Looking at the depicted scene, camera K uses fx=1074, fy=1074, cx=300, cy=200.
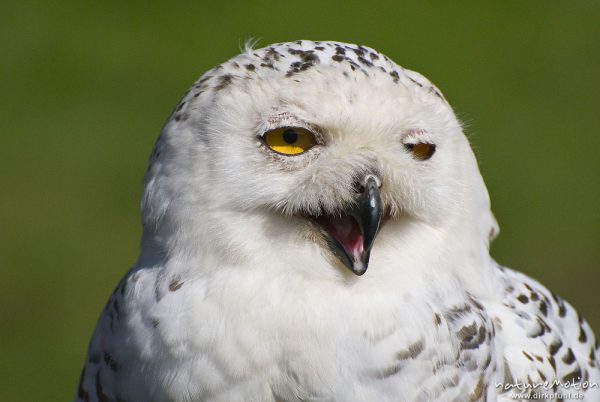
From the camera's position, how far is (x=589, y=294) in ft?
18.1

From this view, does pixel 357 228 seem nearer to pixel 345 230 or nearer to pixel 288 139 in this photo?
pixel 345 230

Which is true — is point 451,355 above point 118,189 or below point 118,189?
above

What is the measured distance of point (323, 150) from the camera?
2219 millimetres

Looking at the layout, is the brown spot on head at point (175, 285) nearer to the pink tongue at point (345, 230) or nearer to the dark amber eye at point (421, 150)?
the pink tongue at point (345, 230)

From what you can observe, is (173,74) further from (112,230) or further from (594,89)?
(594,89)

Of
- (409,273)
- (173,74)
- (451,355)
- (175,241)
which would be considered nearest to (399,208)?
(409,273)

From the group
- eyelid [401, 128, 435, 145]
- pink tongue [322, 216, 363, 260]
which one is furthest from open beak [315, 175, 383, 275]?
eyelid [401, 128, 435, 145]

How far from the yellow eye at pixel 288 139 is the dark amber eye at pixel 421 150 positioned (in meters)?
0.22

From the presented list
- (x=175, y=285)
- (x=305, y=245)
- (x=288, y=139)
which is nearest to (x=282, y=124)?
(x=288, y=139)

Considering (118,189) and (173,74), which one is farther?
(173,74)

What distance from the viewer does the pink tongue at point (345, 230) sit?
2258 millimetres

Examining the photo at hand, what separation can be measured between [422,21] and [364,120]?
207 inches

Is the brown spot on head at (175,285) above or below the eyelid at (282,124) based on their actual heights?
below

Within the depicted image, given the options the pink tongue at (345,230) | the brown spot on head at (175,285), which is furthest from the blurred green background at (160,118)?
the pink tongue at (345,230)
